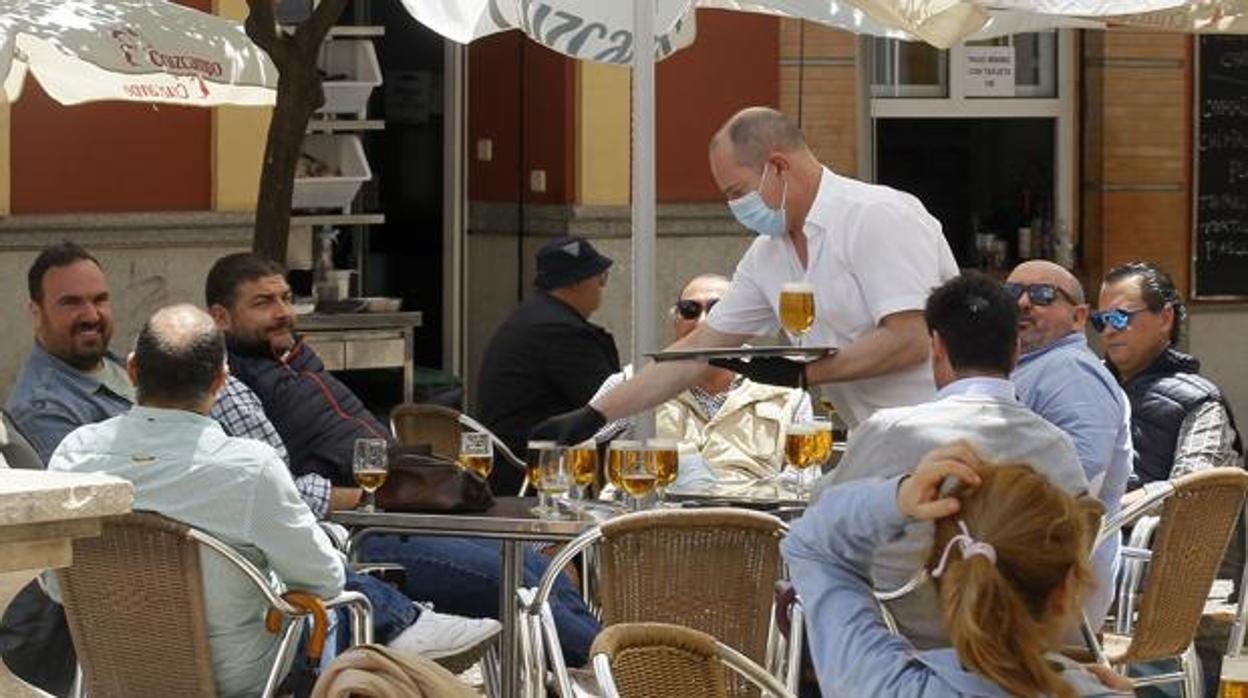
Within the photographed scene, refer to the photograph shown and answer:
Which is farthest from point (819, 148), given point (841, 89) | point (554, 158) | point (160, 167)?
point (160, 167)

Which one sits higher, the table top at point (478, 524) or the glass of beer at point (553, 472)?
the glass of beer at point (553, 472)

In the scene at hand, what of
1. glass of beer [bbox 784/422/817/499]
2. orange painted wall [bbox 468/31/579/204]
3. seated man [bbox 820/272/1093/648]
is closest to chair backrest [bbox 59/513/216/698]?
seated man [bbox 820/272/1093/648]

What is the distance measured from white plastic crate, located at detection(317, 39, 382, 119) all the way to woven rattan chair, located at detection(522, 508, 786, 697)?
833 cm

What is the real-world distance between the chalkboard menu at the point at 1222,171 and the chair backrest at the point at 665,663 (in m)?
11.8

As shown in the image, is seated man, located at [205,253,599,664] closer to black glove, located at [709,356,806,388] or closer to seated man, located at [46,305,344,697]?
black glove, located at [709,356,806,388]

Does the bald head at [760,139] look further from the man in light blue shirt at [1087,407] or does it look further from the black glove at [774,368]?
the man in light blue shirt at [1087,407]

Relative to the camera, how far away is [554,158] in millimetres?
15688

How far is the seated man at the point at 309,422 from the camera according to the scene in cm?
820

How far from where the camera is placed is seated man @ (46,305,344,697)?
21.6 feet

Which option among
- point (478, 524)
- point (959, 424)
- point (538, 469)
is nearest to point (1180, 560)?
point (538, 469)

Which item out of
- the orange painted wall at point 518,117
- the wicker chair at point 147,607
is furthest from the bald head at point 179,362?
the orange painted wall at point 518,117

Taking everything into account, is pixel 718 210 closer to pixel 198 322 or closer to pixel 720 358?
pixel 720 358

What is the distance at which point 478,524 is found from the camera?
7453 millimetres

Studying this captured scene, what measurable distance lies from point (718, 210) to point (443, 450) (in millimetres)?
5935
